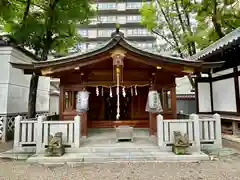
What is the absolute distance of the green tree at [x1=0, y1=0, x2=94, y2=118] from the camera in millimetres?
10023

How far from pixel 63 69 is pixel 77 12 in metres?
4.64

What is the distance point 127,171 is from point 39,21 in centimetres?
901

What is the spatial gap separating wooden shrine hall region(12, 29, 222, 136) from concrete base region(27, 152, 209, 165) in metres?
2.30

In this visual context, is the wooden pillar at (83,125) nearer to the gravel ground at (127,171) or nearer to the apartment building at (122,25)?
the gravel ground at (127,171)

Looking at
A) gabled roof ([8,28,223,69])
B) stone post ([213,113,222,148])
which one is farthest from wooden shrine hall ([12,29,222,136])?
stone post ([213,113,222,148])

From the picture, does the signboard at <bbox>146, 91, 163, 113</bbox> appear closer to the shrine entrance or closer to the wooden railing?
the wooden railing

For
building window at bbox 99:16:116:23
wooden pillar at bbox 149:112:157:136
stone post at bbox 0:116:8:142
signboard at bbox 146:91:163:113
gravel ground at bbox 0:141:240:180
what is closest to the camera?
gravel ground at bbox 0:141:240:180

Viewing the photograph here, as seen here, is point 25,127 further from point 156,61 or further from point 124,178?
point 156,61

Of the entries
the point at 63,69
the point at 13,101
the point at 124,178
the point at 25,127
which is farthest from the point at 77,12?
the point at 124,178

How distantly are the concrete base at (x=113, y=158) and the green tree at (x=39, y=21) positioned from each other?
4587mm

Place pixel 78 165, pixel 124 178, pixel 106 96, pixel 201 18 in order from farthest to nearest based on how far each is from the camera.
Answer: pixel 201 18, pixel 106 96, pixel 78 165, pixel 124 178

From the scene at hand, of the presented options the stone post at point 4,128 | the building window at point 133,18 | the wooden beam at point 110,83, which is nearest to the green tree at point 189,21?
the wooden beam at point 110,83

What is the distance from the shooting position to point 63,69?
296 inches

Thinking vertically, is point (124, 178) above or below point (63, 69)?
below
